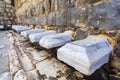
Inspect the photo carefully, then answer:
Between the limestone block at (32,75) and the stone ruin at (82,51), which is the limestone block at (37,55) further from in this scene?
the limestone block at (32,75)

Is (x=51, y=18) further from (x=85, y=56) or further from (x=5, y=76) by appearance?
(x=85, y=56)

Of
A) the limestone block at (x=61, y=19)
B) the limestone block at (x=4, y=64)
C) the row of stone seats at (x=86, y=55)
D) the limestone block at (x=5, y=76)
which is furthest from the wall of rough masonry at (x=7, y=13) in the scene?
the row of stone seats at (x=86, y=55)

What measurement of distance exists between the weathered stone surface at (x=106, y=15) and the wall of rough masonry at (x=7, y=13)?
4.83 meters

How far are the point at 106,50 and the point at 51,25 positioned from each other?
1.19 metres

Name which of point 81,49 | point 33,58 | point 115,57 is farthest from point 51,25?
point 81,49

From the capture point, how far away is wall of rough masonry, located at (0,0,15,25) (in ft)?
17.9

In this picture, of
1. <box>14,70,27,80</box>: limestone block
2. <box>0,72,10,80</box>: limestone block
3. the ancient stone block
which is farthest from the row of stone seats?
the ancient stone block

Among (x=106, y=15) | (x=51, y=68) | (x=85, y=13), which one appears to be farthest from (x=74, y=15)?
(x=51, y=68)

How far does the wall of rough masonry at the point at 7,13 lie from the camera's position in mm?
5466

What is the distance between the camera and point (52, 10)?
1845 millimetres

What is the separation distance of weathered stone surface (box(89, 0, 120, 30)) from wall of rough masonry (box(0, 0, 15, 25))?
4830 millimetres

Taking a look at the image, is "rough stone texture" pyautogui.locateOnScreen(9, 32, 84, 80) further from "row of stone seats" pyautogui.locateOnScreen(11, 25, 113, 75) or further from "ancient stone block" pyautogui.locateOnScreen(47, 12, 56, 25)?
"ancient stone block" pyautogui.locateOnScreen(47, 12, 56, 25)

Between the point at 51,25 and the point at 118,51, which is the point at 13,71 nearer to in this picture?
the point at 118,51

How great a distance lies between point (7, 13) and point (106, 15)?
527 centimetres
